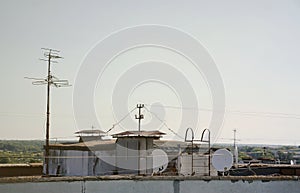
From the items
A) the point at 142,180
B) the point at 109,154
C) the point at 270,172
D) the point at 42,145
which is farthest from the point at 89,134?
the point at 142,180

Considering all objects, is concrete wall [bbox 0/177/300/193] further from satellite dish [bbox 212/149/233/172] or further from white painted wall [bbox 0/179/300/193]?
satellite dish [bbox 212/149/233/172]

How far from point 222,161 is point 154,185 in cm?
546

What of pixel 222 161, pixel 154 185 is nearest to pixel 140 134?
pixel 222 161

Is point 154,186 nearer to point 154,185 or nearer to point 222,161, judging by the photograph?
point 154,185

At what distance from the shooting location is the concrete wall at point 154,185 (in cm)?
1205

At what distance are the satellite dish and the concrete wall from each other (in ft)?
12.0

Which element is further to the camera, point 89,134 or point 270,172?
point 89,134

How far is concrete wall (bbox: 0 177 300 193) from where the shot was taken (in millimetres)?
12055

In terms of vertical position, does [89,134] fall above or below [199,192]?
above

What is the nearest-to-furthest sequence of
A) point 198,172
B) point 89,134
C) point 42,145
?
1. point 198,172
2. point 42,145
3. point 89,134

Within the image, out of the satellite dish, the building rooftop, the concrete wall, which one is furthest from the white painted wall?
the building rooftop

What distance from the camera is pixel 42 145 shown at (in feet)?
98.5

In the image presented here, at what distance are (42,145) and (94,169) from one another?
6403 mm

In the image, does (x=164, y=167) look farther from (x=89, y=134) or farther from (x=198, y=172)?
(x=89, y=134)
